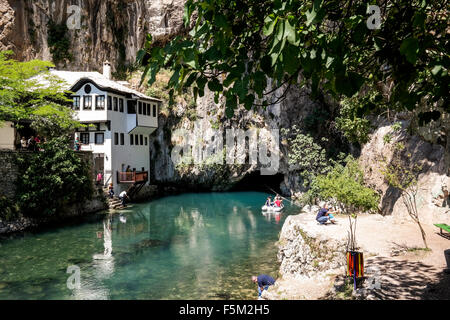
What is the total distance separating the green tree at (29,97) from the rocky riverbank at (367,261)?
1866 centimetres

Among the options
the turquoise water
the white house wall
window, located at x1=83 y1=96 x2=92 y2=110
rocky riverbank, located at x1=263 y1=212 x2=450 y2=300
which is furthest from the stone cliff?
rocky riverbank, located at x1=263 y1=212 x2=450 y2=300

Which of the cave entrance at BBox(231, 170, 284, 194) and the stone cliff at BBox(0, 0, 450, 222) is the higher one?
the stone cliff at BBox(0, 0, 450, 222)

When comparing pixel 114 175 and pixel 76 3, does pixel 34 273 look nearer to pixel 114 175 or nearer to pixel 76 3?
pixel 114 175

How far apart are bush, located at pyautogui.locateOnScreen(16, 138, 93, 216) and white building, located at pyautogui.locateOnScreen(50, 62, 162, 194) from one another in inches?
237

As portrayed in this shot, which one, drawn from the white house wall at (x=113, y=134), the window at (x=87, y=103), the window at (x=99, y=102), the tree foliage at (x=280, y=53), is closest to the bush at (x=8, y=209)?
the white house wall at (x=113, y=134)

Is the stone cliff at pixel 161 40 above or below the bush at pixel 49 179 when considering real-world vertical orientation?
above

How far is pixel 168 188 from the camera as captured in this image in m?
44.4

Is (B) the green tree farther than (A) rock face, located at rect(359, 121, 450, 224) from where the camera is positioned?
Yes

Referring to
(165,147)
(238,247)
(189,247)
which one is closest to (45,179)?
(189,247)

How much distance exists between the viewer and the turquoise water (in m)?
12.5

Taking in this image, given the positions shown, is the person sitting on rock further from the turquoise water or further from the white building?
the white building

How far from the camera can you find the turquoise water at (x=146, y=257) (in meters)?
12.5

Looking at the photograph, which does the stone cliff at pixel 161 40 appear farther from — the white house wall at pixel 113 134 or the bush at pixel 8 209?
the bush at pixel 8 209

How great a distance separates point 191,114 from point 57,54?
1801cm
